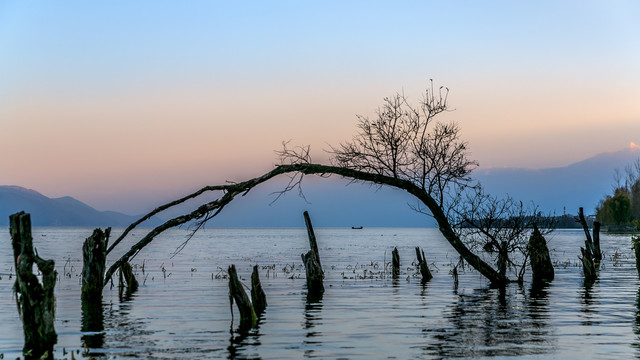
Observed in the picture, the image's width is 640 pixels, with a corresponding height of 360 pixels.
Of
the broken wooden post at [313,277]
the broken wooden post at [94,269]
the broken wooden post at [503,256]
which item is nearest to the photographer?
the broken wooden post at [94,269]

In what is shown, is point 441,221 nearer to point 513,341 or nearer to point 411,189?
point 411,189

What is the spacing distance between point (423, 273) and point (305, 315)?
50.9 feet

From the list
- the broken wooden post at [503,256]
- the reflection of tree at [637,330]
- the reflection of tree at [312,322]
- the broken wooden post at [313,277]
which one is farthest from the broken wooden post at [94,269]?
the reflection of tree at [637,330]

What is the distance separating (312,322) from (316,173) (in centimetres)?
587

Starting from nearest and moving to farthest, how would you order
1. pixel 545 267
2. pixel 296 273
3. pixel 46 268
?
pixel 46 268 → pixel 545 267 → pixel 296 273

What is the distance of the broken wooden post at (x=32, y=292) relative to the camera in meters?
14.2

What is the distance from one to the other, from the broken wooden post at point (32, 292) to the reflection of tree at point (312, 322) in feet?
17.9

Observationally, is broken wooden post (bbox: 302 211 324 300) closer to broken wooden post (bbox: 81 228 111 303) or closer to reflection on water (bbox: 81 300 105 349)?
broken wooden post (bbox: 81 228 111 303)

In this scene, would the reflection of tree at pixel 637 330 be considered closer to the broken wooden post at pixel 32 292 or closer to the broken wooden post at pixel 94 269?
the broken wooden post at pixel 32 292

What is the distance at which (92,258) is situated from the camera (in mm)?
24938

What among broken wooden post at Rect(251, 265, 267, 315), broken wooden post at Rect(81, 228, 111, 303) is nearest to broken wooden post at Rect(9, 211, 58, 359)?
broken wooden post at Rect(251, 265, 267, 315)

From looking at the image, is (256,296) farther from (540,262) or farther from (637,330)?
(540,262)

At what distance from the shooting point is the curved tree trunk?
71.4 feet

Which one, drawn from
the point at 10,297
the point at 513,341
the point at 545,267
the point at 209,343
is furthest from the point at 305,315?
the point at 545,267
